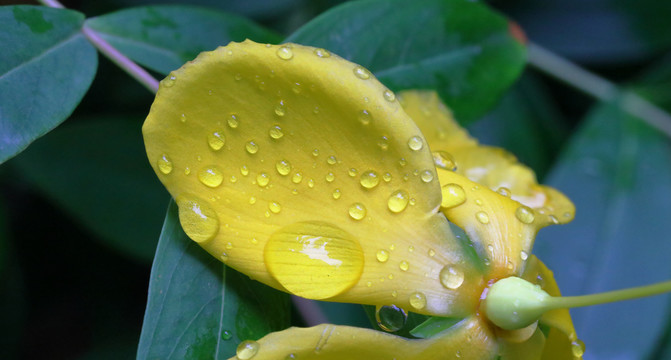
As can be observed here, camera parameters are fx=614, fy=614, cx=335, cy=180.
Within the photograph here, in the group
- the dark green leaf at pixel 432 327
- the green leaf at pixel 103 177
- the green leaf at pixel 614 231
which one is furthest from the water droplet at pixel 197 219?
the green leaf at pixel 614 231

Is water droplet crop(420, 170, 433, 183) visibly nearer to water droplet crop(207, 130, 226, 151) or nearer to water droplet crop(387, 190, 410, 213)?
water droplet crop(387, 190, 410, 213)

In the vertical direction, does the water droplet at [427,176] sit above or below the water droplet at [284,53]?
above

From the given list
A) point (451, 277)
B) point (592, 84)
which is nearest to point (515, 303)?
point (451, 277)

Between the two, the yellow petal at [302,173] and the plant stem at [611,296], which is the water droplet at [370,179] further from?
the plant stem at [611,296]

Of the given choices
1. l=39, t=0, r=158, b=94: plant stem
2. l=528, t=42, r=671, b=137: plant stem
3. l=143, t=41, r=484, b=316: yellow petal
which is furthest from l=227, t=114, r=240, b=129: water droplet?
l=528, t=42, r=671, b=137: plant stem

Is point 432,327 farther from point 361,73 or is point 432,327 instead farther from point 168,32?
point 168,32

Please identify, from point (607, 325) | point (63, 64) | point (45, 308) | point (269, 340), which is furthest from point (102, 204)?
point (607, 325)
